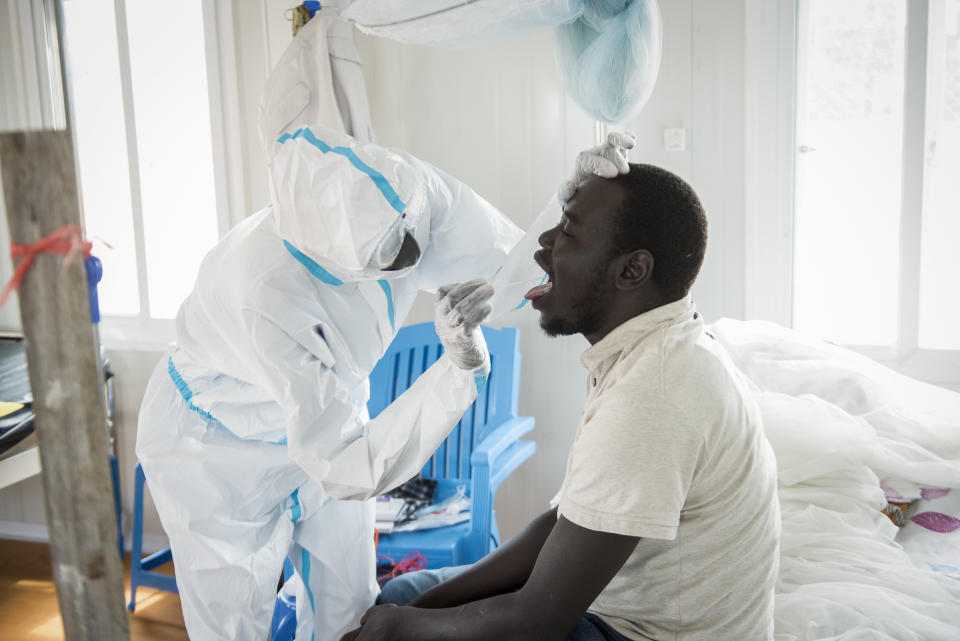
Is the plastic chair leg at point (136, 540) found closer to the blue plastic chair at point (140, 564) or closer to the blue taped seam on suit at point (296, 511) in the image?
the blue plastic chair at point (140, 564)

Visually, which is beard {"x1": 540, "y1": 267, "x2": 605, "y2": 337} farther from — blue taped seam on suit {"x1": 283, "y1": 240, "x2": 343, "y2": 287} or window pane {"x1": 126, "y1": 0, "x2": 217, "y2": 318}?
window pane {"x1": 126, "y1": 0, "x2": 217, "y2": 318}

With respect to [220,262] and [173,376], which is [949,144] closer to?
[220,262]

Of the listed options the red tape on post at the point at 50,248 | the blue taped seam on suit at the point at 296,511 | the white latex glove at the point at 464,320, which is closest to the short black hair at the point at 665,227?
the white latex glove at the point at 464,320

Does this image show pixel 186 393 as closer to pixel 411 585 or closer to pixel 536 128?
pixel 411 585

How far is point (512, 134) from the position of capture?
2.37m

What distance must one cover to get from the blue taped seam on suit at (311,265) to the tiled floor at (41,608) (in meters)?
1.51

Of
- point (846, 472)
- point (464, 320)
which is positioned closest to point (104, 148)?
point (464, 320)

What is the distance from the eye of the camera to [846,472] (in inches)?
60.4

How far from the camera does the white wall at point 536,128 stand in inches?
84.8

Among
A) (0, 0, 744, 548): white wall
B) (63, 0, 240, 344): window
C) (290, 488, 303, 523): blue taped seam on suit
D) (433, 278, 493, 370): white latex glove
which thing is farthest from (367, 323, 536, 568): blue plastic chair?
(63, 0, 240, 344): window

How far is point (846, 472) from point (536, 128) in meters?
1.37

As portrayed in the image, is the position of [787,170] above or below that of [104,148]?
below

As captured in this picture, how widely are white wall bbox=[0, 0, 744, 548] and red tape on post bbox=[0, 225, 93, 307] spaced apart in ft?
5.94

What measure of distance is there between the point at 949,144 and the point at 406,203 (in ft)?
5.34
